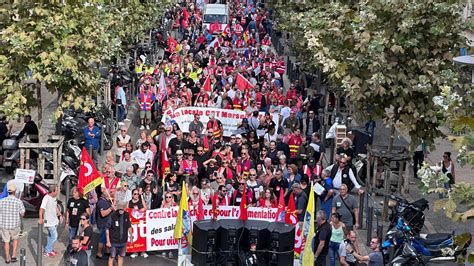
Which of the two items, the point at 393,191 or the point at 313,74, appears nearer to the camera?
the point at 393,191

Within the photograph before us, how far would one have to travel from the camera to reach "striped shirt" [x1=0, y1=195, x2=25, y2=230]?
19312 millimetres

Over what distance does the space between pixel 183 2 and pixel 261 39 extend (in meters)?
15.2

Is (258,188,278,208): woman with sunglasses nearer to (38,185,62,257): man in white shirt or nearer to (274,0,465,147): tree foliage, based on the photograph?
(274,0,465,147): tree foliage

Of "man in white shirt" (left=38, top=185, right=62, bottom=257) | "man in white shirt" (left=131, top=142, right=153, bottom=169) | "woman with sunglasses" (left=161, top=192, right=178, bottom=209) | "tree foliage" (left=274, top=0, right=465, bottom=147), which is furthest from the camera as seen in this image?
"man in white shirt" (left=131, top=142, right=153, bottom=169)

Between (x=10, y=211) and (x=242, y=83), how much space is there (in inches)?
634

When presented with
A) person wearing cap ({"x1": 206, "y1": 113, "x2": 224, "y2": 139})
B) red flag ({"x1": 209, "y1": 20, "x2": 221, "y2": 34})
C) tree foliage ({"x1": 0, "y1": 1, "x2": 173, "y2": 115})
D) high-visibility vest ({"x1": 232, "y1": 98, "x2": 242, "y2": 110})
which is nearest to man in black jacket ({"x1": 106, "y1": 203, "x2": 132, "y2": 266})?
tree foliage ({"x1": 0, "y1": 1, "x2": 173, "y2": 115})

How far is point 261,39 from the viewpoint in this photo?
177 feet

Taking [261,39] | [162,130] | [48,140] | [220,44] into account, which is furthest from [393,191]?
[261,39]

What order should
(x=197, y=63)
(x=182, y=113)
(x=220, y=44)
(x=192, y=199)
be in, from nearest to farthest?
(x=192, y=199), (x=182, y=113), (x=197, y=63), (x=220, y=44)

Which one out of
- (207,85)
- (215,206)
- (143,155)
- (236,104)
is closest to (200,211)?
(215,206)

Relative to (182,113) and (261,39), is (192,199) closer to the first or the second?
(182,113)

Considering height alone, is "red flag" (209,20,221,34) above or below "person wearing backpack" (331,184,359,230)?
above

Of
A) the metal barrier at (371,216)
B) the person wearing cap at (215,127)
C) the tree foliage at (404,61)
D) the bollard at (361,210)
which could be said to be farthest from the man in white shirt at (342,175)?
the person wearing cap at (215,127)

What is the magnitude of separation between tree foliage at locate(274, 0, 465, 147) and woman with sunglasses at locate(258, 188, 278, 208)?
2.98 m
